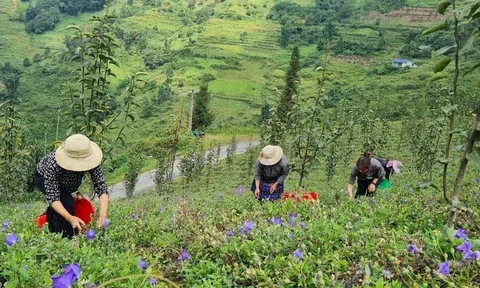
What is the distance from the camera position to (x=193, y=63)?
87875mm

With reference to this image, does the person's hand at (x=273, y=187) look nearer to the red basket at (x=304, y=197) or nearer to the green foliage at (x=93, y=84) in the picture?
the red basket at (x=304, y=197)

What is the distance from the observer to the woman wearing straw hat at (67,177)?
4.73m

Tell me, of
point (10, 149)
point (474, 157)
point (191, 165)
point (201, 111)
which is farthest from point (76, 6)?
point (474, 157)

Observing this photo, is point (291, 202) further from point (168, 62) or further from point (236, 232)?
point (168, 62)

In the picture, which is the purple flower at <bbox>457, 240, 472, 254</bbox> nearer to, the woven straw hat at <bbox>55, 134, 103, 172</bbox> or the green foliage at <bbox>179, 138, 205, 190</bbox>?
the woven straw hat at <bbox>55, 134, 103, 172</bbox>

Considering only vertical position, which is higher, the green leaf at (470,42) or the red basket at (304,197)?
the green leaf at (470,42)

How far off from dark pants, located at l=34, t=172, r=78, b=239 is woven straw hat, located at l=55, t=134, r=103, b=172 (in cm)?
45

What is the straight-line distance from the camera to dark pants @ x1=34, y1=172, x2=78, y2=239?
4887mm

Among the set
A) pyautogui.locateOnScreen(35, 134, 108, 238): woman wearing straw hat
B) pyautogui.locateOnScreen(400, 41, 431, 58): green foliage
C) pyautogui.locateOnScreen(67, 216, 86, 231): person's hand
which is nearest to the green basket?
pyautogui.locateOnScreen(35, 134, 108, 238): woman wearing straw hat

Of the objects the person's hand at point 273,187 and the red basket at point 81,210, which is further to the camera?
the person's hand at point 273,187

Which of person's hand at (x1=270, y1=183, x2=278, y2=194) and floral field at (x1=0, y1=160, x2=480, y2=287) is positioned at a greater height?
floral field at (x1=0, y1=160, x2=480, y2=287)

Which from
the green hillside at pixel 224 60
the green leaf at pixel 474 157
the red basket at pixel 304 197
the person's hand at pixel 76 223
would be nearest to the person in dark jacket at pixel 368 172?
the red basket at pixel 304 197

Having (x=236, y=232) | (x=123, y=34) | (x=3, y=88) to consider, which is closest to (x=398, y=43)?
(x=123, y=34)

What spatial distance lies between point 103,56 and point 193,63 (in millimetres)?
83084
